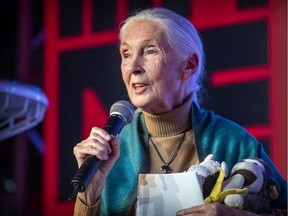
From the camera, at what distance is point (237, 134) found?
121cm

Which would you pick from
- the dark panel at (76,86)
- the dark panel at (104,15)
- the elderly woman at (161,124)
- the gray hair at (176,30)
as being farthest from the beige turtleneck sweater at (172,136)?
the dark panel at (104,15)

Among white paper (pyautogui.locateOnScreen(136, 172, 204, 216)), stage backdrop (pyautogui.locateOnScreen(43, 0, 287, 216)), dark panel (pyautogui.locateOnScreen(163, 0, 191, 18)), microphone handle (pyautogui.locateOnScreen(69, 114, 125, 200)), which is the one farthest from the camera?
dark panel (pyautogui.locateOnScreen(163, 0, 191, 18))

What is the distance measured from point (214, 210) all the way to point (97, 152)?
0.24m

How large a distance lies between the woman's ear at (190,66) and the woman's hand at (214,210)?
16.2 inches

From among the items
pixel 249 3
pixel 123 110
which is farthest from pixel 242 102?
pixel 123 110

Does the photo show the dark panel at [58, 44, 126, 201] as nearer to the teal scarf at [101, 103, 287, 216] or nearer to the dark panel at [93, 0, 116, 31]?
the dark panel at [93, 0, 116, 31]

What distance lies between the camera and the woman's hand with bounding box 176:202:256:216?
884mm

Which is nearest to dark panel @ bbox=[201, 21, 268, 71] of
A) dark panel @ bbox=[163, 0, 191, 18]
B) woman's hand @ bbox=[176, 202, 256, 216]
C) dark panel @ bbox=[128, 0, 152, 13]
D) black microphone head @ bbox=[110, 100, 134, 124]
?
dark panel @ bbox=[163, 0, 191, 18]

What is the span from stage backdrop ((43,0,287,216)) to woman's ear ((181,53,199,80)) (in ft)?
1.02

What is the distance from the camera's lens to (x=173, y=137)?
1.22 metres

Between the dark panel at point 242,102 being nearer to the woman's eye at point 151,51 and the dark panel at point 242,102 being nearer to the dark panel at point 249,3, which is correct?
the dark panel at point 249,3

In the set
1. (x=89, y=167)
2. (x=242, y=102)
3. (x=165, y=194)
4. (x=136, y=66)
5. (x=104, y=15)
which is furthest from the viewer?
(x=104, y=15)

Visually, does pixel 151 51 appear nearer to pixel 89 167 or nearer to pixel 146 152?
pixel 146 152

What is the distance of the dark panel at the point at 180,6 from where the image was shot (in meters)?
1.63
